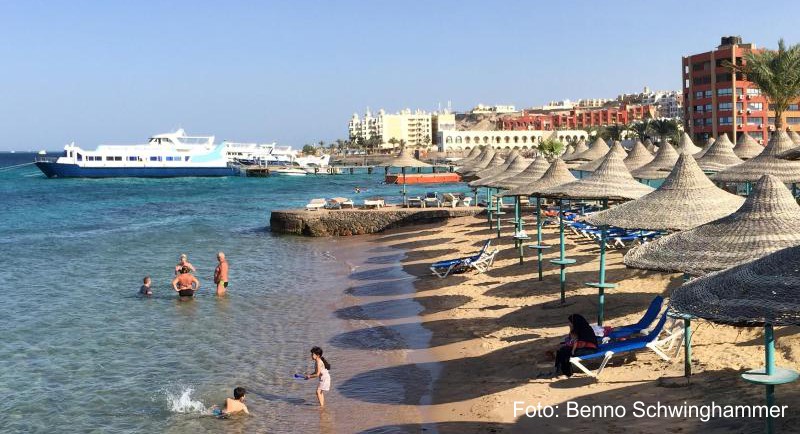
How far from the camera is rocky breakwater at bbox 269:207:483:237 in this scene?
105 ft

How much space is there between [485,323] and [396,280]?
252 inches

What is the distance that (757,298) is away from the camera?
5.92m

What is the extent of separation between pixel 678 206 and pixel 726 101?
222 feet

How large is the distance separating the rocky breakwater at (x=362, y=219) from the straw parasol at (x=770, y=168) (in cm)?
1407

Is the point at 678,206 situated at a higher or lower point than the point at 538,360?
higher

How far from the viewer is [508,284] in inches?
651

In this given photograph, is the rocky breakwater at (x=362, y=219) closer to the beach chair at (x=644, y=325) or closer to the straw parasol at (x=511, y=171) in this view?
the straw parasol at (x=511, y=171)

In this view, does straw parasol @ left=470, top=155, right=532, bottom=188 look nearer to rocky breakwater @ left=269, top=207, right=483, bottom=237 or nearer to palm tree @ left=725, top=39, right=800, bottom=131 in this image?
rocky breakwater @ left=269, top=207, right=483, bottom=237

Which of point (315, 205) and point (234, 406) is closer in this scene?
point (234, 406)

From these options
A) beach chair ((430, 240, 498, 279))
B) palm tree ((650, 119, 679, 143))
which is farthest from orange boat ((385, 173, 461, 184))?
beach chair ((430, 240, 498, 279))

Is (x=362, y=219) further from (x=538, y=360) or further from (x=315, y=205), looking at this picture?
(x=538, y=360)

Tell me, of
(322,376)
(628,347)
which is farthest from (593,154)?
(322,376)

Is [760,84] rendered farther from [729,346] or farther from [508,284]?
[729,346]

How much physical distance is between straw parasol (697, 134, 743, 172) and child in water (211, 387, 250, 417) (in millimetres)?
18363
